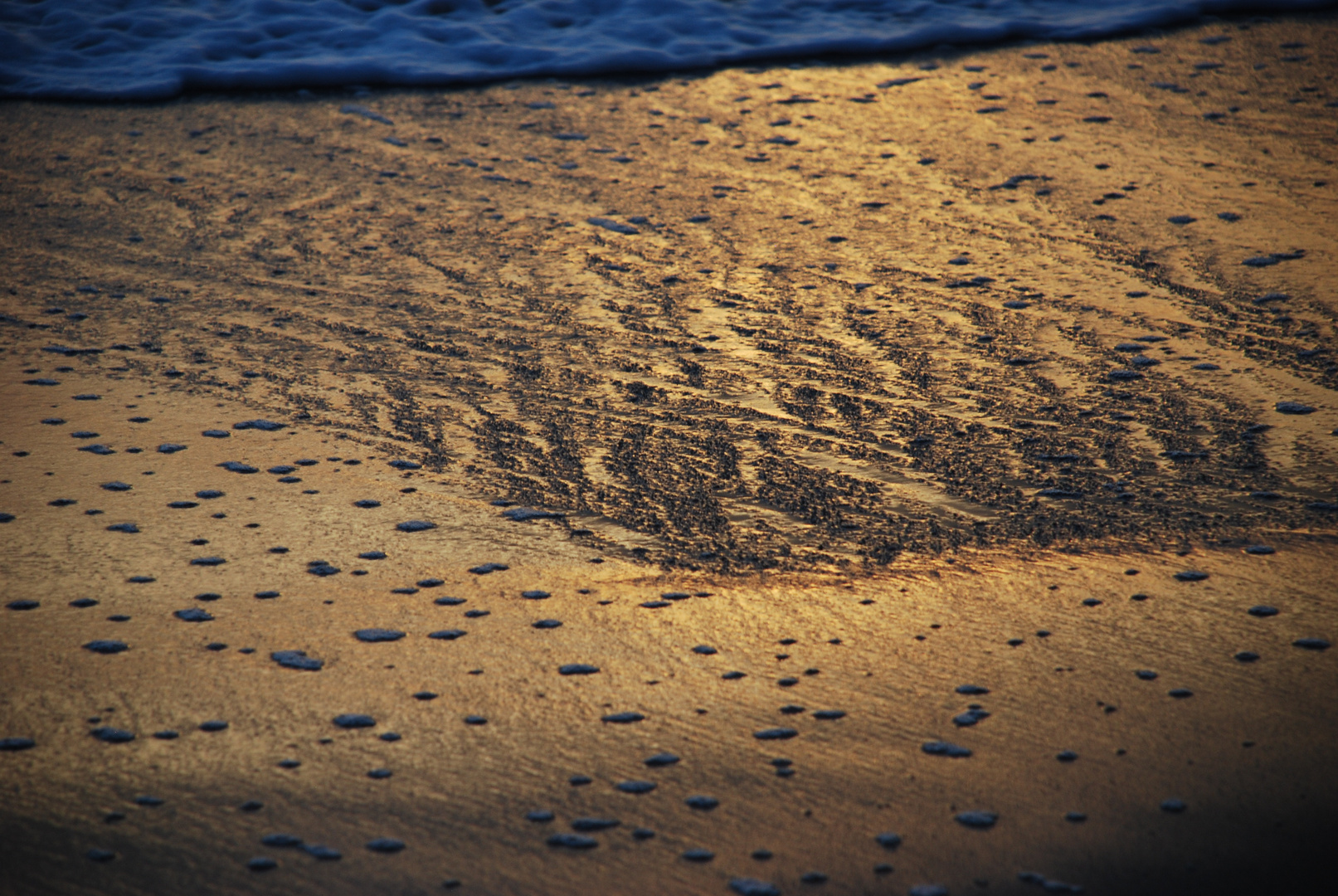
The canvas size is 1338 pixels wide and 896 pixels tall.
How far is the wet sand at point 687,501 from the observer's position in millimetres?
1408

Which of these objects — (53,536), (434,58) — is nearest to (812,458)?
(53,536)

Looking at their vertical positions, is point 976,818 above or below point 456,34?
below

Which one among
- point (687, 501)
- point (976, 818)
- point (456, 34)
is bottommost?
point (976, 818)

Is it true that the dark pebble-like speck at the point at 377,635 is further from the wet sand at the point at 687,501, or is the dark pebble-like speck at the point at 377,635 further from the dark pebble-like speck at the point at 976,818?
the dark pebble-like speck at the point at 976,818

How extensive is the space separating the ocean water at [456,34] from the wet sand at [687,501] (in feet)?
2.75

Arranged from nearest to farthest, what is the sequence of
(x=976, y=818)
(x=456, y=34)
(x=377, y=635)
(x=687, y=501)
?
(x=976, y=818) < (x=377, y=635) < (x=687, y=501) < (x=456, y=34)

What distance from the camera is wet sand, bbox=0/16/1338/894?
1.41m

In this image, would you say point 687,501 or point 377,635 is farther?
point 687,501

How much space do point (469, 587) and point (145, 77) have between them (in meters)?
3.85

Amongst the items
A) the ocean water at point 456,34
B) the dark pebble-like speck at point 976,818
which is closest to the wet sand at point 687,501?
the dark pebble-like speck at point 976,818

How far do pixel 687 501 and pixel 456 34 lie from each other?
3844 millimetres

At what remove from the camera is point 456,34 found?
17.0ft

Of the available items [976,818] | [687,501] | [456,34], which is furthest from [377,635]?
[456,34]

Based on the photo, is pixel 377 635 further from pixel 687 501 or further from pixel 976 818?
pixel 976 818
